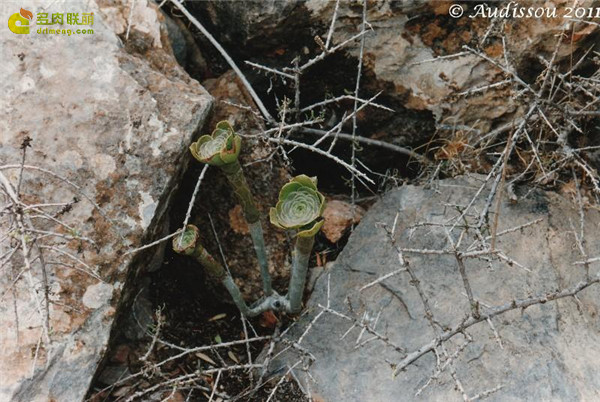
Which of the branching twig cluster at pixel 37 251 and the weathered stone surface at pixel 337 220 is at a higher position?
the branching twig cluster at pixel 37 251

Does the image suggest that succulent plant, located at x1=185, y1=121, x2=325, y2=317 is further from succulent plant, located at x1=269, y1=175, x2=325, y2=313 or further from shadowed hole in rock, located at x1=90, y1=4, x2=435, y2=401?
shadowed hole in rock, located at x1=90, y1=4, x2=435, y2=401

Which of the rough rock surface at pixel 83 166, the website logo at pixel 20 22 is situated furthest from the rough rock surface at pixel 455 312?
the website logo at pixel 20 22

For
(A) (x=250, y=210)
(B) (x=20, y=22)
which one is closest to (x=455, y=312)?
(A) (x=250, y=210)

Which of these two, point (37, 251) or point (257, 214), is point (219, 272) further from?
point (37, 251)

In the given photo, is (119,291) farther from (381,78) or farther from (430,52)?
(430,52)

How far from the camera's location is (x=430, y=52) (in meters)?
3.09

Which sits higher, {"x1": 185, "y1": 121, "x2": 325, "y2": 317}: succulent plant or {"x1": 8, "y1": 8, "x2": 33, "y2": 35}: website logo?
{"x1": 8, "y1": 8, "x2": 33, "y2": 35}: website logo

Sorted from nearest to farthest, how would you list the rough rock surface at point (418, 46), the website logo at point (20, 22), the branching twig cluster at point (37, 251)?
the branching twig cluster at point (37, 251), the website logo at point (20, 22), the rough rock surface at point (418, 46)

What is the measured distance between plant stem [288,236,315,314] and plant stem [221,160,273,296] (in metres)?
0.14

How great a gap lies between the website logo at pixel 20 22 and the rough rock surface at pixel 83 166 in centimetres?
3

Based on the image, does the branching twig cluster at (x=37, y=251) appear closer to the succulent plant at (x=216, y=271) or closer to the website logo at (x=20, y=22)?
the succulent plant at (x=216, y=271)

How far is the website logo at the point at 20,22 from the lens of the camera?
2.84 metres

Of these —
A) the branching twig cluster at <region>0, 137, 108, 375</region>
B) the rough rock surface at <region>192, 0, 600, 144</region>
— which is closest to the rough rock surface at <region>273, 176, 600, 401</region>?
the rough rock surface at <region>192, 0, 600, 144</region>

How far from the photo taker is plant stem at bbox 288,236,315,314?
2.51 meters
